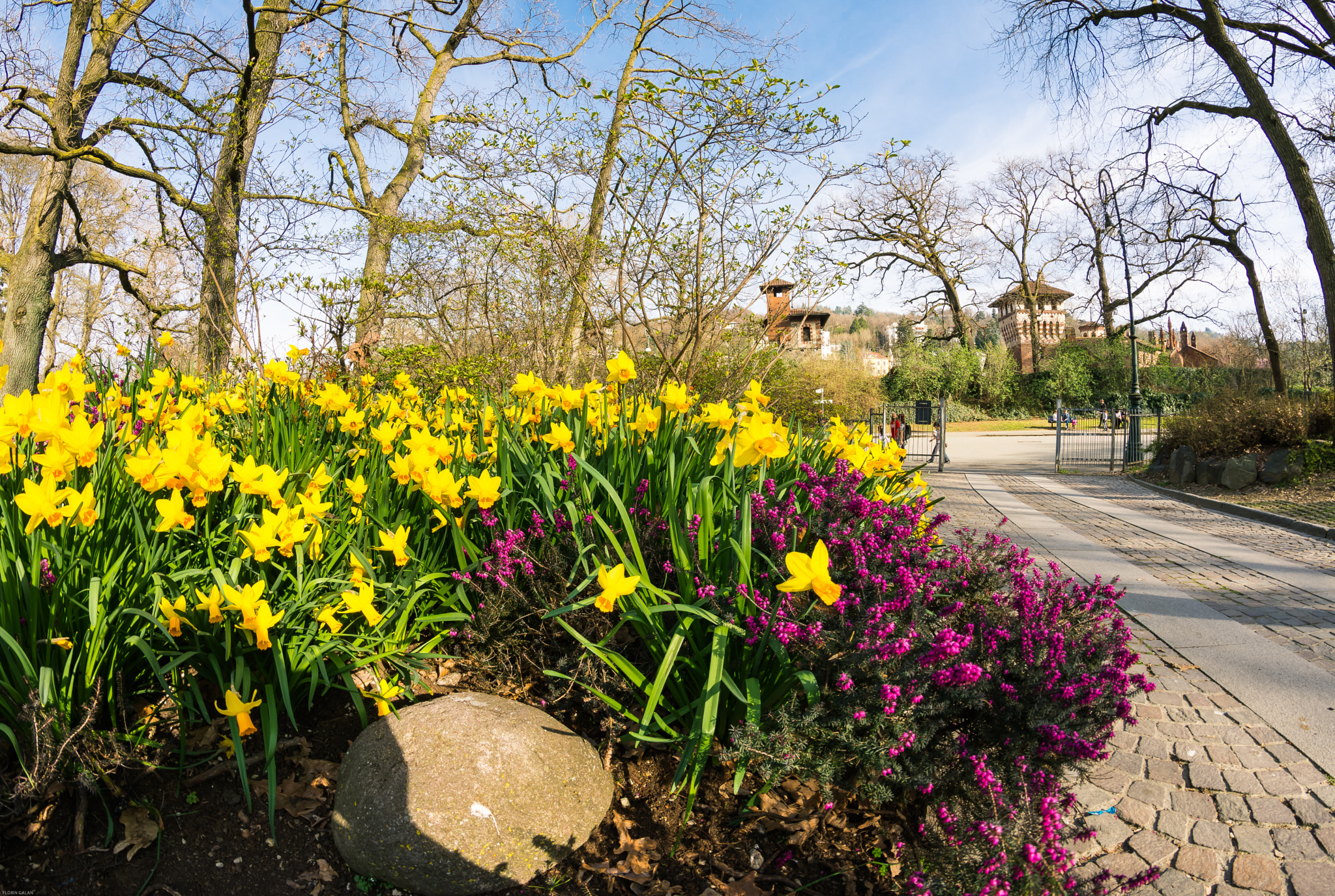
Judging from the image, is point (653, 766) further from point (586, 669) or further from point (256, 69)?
point (256, 69)

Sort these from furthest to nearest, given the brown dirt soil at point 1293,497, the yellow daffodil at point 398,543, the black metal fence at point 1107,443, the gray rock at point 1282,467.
Answer: 1. the black metal fence at point 1107,443
2. the gray rock at point 1282,467
3. the brown dirt soil at point 1293,497
4. the yellow daffodil at point 398,543

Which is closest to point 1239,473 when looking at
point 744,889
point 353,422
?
point 744,889

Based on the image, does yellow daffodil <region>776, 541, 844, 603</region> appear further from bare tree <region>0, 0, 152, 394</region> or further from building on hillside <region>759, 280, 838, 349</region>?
bare tree <region>0, 0, 152, 394</region>

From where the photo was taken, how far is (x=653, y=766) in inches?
85.4

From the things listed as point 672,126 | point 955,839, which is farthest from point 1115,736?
point 672,126

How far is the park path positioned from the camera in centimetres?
201

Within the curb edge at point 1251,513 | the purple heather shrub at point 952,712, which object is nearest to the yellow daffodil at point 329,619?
the purple heather shrub at point 952,712

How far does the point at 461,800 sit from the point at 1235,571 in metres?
6.56

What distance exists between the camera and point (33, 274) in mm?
10336

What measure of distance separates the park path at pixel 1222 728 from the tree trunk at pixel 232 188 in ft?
22.6

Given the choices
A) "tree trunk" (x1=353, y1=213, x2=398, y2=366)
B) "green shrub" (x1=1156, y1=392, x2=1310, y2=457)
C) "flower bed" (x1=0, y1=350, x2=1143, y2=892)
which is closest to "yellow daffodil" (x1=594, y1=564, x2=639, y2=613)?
"flower bed" (x1=0, y1=350, x2=1143, y2=892)

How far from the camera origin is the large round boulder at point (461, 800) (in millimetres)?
1769

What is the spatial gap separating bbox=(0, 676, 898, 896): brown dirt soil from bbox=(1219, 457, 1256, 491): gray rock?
12386 mm

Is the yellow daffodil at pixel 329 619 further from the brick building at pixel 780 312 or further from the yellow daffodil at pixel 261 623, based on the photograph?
the brick building at pixel 780 312
